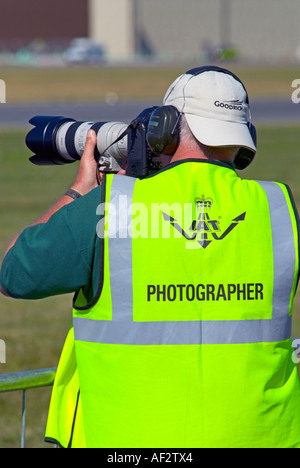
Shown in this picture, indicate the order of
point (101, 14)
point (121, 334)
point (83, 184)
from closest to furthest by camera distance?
1. point (121, 334)
2. point (83, 184)
3. point (101, 14)

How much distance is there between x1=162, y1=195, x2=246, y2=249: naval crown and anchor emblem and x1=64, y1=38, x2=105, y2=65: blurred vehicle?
54.4 meters

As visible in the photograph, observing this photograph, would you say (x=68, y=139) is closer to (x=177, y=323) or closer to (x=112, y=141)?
(x=112, y=141)

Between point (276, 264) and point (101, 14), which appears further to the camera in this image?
point (101, 14)

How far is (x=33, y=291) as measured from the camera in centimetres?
185

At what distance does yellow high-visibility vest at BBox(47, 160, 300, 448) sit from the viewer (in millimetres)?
1793

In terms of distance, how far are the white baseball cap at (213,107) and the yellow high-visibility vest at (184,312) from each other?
0.10 metres

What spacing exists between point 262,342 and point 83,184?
24.0 inches

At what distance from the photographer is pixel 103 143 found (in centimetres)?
219

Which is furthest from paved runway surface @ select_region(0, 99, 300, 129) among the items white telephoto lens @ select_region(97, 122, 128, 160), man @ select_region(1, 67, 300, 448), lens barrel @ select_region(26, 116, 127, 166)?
man @ select_region(1, 67, 300, 448)

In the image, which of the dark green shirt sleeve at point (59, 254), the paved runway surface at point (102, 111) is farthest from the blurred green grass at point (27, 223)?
the dark green shirt sleeve at point (59, 254)

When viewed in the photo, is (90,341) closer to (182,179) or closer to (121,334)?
(121,334)

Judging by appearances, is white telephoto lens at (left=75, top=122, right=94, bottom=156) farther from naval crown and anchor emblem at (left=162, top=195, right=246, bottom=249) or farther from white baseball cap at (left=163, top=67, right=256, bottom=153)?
naval crown and anchor emblem at (left=162, top=195, right=246, bottom=249)

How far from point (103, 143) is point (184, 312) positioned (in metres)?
0.61

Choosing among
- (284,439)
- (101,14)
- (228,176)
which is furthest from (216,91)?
(101,14)
